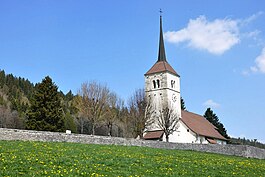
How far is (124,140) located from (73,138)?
5677 millimetres

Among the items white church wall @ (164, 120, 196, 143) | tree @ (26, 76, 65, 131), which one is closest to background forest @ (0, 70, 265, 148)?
tree @ (26, 76, 65, 131)

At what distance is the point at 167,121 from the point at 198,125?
42.7ft

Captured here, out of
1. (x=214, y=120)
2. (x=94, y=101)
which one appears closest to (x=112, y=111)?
(x=94, y=101)

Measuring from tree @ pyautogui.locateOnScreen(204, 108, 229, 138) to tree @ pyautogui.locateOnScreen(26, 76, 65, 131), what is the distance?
140ft

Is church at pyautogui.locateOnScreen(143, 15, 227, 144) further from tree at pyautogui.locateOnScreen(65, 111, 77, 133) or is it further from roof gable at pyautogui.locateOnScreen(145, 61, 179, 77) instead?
tree at pyautogui.locateOnScreen(65, 111, 77, 133)

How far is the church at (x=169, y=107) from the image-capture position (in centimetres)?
5978

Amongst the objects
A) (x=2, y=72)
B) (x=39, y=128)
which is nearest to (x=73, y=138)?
(x=39, y=128)

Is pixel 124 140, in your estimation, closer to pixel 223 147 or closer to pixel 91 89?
pixel 223 147

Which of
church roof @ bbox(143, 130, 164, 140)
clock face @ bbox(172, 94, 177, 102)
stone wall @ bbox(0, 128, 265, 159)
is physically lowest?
stone wall @ bbox(0, 128, 265, 159)

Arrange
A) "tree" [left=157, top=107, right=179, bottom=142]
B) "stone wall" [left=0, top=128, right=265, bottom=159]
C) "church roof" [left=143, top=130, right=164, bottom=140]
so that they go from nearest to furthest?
1. "stone wall" [left=0, top=128, right=265, bottom=159]
2. "tree" [left=157, top=107, right=179, bottom=142]
3. "church roof" [left=143, top=130, right=164, bottom=140]

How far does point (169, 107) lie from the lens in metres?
61.0

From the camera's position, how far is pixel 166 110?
56.8m

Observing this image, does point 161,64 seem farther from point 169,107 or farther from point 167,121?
point 167,121

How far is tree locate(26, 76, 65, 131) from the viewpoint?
140ft
